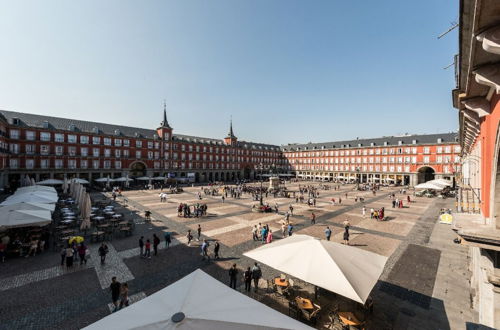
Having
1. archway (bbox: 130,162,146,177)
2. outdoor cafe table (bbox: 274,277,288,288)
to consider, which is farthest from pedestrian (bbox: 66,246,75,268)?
archway (bbox: 130,162,146,177)

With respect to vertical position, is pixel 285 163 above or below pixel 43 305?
above

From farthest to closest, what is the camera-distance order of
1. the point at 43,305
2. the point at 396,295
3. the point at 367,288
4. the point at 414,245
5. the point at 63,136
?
1. the point at 63,136
2. the point at 414,245
3. the point at 396,295
4. the point at 43,305
5. the point at 367,288

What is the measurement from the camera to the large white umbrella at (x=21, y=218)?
Answer: 11.4 metres

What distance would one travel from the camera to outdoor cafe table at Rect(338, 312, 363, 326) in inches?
261

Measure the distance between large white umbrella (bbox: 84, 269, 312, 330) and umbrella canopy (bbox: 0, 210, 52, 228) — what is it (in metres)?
11.9

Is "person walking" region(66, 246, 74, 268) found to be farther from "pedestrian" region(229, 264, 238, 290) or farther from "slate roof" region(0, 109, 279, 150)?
"slate roof" region(0, 109, 279, 150)

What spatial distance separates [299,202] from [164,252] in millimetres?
21437

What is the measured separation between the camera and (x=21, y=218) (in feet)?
39.0

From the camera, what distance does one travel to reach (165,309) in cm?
428

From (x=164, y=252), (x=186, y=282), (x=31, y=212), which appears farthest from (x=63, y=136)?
(x=186, y=282)

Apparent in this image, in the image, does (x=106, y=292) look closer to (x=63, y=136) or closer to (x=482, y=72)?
(x=482, y=72)

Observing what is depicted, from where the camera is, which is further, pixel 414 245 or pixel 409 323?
pixel 414 245

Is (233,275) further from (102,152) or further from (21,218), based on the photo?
(102,152)

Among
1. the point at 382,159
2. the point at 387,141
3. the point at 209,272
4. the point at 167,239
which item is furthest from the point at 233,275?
the point at 387,141
